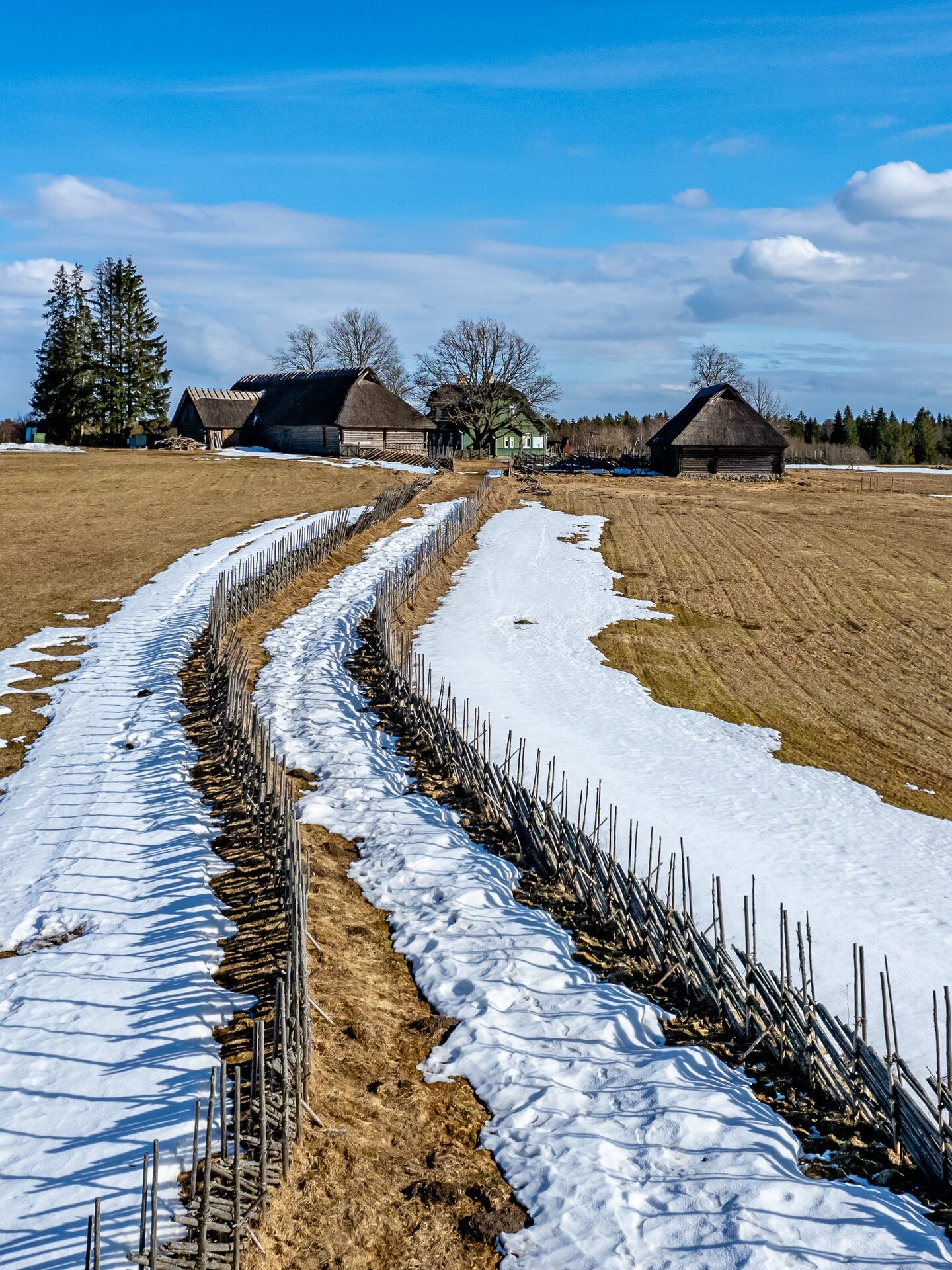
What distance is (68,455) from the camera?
160ft

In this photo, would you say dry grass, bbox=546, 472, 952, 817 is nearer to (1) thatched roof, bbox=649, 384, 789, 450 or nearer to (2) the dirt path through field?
(2) the dirt path through field

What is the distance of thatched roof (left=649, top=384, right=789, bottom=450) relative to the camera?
4806 cm

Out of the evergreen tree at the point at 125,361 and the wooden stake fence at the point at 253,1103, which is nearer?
the wooden stake fence at the point at 253,1103

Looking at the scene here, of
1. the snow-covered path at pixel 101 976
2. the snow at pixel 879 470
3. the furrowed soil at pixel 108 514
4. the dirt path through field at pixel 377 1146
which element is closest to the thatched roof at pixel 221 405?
the furrowed soil at pixel 108 514

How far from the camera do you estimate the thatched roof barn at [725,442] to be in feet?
158

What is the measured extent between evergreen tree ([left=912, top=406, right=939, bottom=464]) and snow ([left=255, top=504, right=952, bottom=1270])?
77857 millimetres

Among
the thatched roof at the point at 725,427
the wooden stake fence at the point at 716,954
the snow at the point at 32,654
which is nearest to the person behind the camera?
the wooden stake fence at the point at 716,954

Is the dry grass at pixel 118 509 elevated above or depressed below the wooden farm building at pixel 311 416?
below

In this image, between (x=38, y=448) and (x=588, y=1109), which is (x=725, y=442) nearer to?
(x=38, y=448)

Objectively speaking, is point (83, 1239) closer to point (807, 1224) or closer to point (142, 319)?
point (807, 1224)

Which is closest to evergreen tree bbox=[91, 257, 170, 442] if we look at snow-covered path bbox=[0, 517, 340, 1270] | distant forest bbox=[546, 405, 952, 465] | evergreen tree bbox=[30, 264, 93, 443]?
evergreen tree bbox=[30, 264, 93, 443]

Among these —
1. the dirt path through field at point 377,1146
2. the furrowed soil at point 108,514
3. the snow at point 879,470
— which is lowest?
the dirt path through field at point 377,1146

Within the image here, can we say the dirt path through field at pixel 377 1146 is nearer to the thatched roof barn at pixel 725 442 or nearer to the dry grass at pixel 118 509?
the dry grass at pixel 118 509

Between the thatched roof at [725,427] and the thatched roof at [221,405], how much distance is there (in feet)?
78.0
